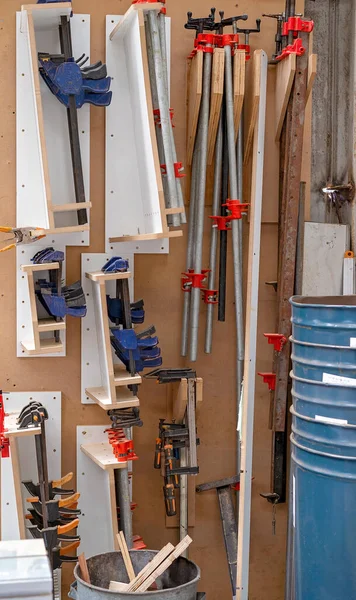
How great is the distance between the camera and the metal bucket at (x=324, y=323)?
2857mm

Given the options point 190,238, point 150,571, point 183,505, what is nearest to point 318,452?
point 150,571

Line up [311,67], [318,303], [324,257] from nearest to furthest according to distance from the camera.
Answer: [318,303] < [311,67] < [324,257]

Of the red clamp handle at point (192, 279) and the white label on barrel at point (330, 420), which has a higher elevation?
the red clamp handle at point (192, 279)

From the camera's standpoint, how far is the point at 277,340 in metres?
3.50

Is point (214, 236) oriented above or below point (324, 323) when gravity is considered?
above

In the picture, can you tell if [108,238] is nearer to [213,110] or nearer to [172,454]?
[213,110]

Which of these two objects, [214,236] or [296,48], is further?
[214,236]

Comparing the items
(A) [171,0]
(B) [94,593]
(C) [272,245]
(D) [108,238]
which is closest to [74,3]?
(A) [171,0]

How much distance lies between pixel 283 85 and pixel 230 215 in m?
0.59

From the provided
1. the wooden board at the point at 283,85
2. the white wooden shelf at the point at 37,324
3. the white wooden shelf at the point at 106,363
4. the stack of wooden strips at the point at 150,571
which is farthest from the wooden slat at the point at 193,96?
the stack of wooden strips at the point at 150,571

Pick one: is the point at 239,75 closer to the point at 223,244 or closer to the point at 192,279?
→ the point at 223,244

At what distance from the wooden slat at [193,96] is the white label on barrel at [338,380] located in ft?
3.94

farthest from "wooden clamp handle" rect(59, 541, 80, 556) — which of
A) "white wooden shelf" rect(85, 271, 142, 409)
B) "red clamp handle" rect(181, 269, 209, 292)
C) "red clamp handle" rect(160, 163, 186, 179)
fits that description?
"red clamp handle" rect(160, 163, 186, 179)

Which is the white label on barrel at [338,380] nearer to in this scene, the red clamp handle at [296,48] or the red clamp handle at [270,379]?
the red clamp handle at [270,379]
